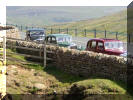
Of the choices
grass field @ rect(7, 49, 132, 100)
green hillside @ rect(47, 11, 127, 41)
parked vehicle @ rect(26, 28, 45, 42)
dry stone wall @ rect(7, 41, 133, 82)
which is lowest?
grass field @ rect(7, 49, 132, 100)

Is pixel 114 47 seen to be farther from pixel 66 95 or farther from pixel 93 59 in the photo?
pixel 66 95

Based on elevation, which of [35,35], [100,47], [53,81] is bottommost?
[53,81]

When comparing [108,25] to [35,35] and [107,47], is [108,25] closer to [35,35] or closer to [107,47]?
[35,35]

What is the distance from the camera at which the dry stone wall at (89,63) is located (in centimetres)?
2062

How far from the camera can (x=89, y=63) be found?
2239 centimetres

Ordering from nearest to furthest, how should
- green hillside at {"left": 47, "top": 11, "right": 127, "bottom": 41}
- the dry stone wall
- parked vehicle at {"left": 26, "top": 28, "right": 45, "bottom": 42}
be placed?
the dry stone wall
parked vehicle at {"left": 26, "top": 28, "right": 45, "bottom": 42}
green hillside at {"left": 47, "top": 11, "right": 127, "bottom": 41}

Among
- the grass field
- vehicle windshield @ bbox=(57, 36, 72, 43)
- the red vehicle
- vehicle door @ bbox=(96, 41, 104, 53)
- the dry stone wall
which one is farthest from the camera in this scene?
vehicle windshield @ bbox=(57, 36, 72, 43)

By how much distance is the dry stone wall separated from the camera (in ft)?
67.7

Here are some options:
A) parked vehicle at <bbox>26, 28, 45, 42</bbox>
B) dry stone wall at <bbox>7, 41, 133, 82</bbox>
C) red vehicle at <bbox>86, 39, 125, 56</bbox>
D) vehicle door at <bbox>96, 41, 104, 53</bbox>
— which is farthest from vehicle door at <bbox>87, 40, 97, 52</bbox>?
parked vehicle at <bbox>26, 28, 45, 42</bbox>

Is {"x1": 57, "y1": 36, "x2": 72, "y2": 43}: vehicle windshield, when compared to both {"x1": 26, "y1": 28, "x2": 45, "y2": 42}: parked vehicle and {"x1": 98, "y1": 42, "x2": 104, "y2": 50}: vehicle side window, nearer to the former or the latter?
{"x1": 98, "y1": 42, "x2": 104, "y2": 50}: vehicle side window

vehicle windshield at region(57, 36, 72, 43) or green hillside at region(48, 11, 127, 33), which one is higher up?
green hillside at region(48, 11, 127, 33)

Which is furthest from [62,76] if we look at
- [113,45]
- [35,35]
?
[35,35]

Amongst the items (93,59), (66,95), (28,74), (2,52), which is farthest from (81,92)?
(2,52)

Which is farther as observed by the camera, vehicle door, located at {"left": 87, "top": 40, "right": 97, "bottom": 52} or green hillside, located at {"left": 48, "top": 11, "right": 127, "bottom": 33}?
green hillside, located at {"left": 48, "top": 11, "right": 127, "bottom": 33}
